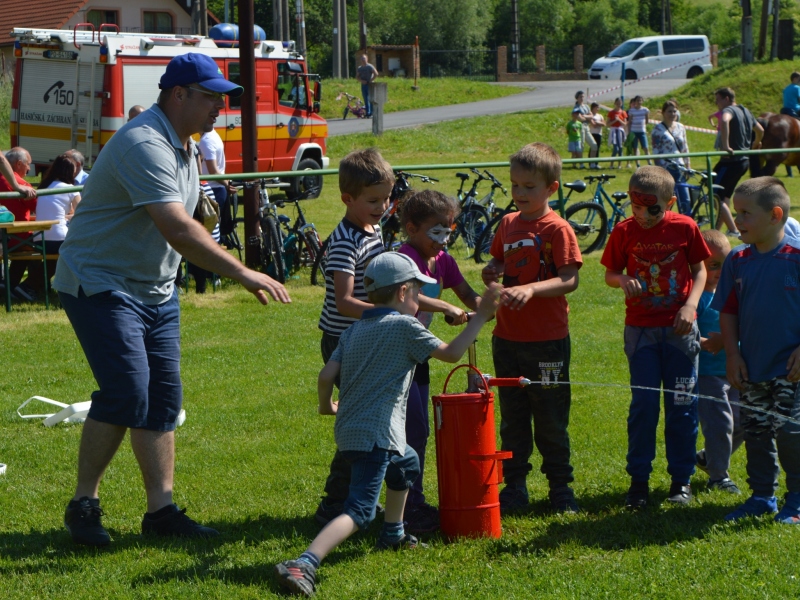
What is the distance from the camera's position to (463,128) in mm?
31781

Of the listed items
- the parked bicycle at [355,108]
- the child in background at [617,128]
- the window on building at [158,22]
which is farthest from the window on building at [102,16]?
the child in background at [617,128]

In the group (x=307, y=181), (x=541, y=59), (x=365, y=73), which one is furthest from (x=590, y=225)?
(x=541, y=59)

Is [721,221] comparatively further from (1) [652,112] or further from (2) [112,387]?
(1) [652,112]

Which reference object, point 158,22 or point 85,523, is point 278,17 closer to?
point 158,22

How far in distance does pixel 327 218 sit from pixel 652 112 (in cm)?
1978

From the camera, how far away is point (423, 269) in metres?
4.73

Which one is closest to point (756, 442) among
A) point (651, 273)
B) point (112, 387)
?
point (651, 273)

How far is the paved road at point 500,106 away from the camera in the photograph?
3391 cm

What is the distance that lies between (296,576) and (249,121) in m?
9.54

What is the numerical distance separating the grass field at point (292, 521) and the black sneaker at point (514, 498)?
9cm

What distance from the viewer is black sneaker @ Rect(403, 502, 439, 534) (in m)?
4.71

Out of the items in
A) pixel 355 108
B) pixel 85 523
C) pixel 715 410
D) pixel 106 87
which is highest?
pixel 355 108

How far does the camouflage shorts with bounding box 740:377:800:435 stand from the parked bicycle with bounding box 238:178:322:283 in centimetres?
779

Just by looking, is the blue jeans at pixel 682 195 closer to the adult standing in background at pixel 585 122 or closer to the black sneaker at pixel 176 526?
the black sneaker at pixel 176 526
